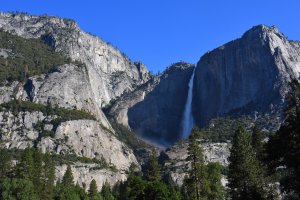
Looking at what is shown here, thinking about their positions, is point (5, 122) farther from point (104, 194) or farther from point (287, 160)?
point (287, 160)

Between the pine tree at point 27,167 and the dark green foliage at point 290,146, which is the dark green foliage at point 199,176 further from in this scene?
the pine tree at point 27,167

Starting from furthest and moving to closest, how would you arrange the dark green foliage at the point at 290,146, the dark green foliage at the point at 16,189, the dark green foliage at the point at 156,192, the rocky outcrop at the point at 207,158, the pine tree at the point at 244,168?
the rocky outcrop at the point at 207,158 < the dark green foliage at the point at 16,189 < the dark green foliage at the point at 156,192 < the pine tree at the point at 244,168 < the dark green foliage at the point at 290,146

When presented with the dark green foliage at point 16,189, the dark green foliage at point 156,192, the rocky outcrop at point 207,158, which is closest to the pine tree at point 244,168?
the dark green foliage at point 156,192

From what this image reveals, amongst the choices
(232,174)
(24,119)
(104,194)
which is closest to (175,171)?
(104,194)

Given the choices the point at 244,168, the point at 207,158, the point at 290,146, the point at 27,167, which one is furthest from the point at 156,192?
the point at 207,158

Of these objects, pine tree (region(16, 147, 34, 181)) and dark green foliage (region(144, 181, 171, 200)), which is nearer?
dark green foliage (region(144, 181, 171, 200))

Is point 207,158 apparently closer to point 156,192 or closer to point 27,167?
point 27,167

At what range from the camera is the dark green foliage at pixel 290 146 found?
39188 millimetres

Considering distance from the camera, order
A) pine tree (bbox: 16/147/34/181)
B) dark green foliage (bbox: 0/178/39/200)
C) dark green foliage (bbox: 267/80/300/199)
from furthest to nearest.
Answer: pine tree (bbox: 16/147/34/181) → dark green foliage (bbox: 0/178/39/200) → dark green foliage (bbox: 267/80/300/199)

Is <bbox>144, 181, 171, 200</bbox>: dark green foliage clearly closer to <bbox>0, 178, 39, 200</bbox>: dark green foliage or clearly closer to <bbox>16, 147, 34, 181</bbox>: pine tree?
<bbox>0, 178, 39, 200</bbox>: dark green foliage

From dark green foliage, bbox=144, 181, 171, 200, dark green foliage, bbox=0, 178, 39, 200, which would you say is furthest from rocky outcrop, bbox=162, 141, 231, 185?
dark green foliage, bbox=144, 181, 171, 200

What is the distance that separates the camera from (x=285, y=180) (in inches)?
1572

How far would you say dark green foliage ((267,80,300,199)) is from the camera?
1543 inches

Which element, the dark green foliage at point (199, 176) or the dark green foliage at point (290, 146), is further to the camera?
the dark green foliage at point (199, 176)
